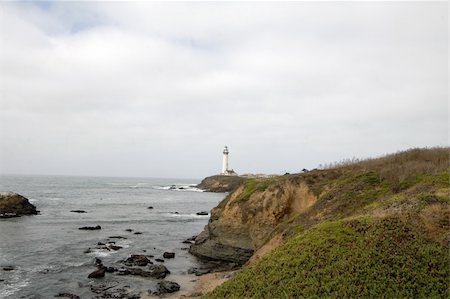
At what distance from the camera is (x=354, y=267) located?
14273 mm

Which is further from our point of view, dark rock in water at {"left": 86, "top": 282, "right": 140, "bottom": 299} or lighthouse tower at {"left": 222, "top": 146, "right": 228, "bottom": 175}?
lighthouse tower at {"left": 222, "top": 146, "right": 228, "bottom": 175}

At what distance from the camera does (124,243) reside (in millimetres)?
42969

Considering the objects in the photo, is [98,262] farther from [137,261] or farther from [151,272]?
[151,272]

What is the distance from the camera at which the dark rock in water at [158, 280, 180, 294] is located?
25.9 meters

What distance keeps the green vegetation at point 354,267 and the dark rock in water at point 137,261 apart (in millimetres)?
18329

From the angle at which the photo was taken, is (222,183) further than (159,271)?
Yes

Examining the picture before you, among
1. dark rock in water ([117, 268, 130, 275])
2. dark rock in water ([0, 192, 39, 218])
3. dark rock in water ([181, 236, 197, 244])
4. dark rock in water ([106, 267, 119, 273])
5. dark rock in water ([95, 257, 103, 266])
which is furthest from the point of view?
dark rock in water ([0, 192, 39, 218])

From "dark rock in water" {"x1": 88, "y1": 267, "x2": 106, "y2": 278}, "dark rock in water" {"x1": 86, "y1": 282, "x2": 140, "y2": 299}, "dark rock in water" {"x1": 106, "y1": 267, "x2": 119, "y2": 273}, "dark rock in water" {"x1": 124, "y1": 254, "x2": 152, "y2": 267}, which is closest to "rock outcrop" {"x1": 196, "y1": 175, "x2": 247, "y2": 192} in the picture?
"dark rock in water" {"x1": 124, "y1": 254, "x2": 152, "y2": 267}

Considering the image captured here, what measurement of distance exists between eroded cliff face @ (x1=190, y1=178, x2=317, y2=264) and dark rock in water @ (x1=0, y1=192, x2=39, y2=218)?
138 feet

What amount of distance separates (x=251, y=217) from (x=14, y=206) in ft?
167

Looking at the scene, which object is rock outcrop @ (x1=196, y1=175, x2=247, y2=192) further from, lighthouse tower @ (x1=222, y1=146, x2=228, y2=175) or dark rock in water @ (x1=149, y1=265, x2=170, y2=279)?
dark rock in water @ (x1=149, y1=265, x2=170, y2=279)

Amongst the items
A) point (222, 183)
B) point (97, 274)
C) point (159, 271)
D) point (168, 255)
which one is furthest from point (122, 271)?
point (222, 183)

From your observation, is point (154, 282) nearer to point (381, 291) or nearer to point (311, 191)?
point (311, 191)

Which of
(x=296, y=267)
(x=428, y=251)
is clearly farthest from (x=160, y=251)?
(x=428, y=251)
